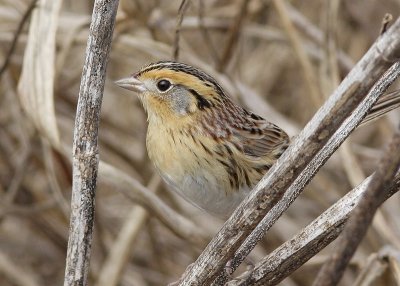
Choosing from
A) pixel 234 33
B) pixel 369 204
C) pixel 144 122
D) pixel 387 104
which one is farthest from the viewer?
pixel 144 122

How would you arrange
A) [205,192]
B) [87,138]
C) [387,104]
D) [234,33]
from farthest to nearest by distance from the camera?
1. [234,33]
2. [205,192]
3. [387,104]
4. [87,138]

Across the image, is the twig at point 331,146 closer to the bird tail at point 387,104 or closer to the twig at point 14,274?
the bird tail at point 387,104

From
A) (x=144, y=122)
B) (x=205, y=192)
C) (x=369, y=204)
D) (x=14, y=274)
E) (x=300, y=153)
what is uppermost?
(x=144, y=122)

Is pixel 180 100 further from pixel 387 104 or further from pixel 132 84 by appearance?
pixel 387 104

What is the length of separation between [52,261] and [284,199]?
7.18ft

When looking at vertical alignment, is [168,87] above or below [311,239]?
above

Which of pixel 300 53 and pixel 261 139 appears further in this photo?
pixel 300 53

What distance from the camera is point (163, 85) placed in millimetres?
2211

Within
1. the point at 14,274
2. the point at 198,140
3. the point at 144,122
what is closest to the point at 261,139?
the point at 198,140

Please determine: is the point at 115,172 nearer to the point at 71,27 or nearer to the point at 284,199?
the point at 284,199

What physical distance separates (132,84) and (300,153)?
946 mm

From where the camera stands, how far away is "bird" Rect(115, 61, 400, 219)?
211cm

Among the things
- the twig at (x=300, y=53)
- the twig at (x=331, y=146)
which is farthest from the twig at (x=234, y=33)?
the twig at (x=331, y=146)

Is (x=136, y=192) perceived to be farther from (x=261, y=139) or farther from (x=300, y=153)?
(x=300, y=153)
